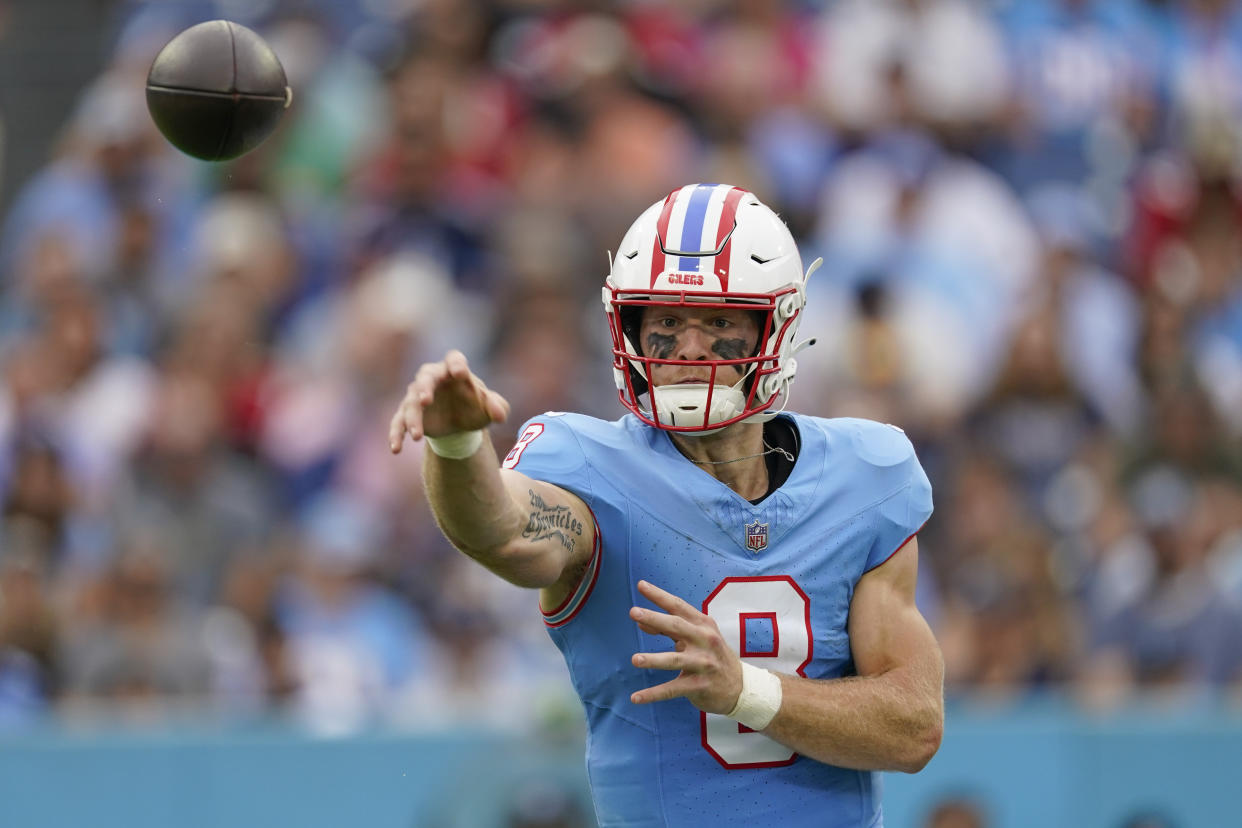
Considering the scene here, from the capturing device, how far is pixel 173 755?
6777 mm

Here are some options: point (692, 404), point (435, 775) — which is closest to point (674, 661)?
point (692, 404)

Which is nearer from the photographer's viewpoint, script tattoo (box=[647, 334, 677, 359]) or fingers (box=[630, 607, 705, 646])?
fingers (box=[630, 607, 705, 646])

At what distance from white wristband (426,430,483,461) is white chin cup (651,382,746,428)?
0.59 meters

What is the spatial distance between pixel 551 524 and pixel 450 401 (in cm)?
41

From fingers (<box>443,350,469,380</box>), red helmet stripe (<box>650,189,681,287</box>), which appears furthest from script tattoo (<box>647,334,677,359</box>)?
fingers (<box>443,350,469,380</box>)

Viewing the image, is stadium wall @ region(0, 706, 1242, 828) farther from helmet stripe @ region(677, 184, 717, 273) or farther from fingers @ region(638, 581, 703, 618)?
fingers @ region(638, 581, 703, 618)

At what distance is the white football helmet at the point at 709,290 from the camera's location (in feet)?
12.5

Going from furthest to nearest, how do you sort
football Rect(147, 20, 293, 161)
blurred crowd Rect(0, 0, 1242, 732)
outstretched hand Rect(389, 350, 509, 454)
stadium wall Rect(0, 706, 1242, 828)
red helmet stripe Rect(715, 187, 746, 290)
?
blurred crowd Rect(0, 0, 1242, 732) → stadium wall Rect(0, 706, 1242, 828) → football Rect(147, 20, 293, 161) → red helmet stripe Rect(715, 187, 746, 290) → outstretched hand Rect(389, 350, 509, 454)

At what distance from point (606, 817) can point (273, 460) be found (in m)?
4.62

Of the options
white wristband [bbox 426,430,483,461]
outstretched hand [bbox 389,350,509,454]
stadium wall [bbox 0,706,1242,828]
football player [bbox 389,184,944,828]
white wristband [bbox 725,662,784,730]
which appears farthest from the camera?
stadium wall [bbox 0,706,1242,828]

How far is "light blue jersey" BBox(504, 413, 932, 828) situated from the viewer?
371cm

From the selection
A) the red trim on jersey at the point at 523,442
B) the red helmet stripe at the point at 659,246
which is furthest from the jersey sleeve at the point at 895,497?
the red trim on jersey at the point at 523,442

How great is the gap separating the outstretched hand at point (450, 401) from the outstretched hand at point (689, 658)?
0.43 meters

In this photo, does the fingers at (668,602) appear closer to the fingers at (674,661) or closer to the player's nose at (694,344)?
the fingers at (674,661)
